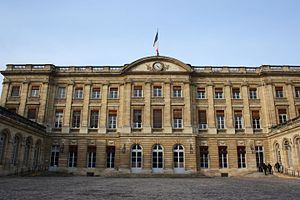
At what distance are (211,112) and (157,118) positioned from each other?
5.41 meters

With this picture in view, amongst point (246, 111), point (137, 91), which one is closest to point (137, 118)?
point (137, 91)

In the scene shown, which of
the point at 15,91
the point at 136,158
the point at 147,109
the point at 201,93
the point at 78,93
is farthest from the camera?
the point at 78,93

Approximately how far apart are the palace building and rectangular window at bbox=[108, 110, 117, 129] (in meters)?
0.10

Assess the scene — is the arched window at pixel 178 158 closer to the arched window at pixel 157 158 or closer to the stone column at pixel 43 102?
the arched window at pixel 157 158

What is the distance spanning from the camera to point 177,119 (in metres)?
26.5

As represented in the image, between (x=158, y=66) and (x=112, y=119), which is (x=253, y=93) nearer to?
(x=158, y=66)

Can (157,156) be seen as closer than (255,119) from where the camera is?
Yes

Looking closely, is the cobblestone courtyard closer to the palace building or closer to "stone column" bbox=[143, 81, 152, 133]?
the palace building

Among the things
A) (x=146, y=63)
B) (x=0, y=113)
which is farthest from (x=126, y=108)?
(x=0, y=113)

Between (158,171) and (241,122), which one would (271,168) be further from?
(158,171)

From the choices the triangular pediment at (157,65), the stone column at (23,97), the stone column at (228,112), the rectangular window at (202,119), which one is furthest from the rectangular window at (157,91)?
the stone column at (23,97)

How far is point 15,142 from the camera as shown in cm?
2117

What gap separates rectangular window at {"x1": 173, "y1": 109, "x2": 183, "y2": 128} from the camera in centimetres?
2639

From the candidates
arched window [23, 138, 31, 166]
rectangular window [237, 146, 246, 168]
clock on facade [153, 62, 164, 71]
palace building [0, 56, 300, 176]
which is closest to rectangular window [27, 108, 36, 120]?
palace building [0, 56, 300, 176]
